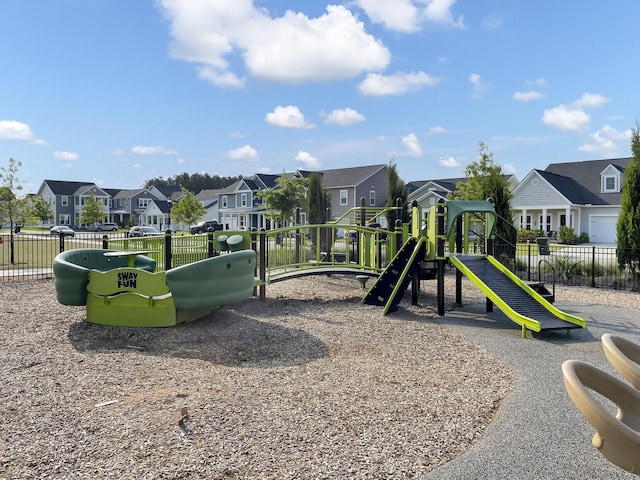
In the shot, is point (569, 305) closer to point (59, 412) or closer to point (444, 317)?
point (444, 317)

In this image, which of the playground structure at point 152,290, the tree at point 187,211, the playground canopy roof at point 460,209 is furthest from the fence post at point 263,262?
the tree at point 187,211

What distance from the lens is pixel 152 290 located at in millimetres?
7738

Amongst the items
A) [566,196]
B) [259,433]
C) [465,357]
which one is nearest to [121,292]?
[259,433]

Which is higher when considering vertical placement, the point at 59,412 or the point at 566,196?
the point at 566,196

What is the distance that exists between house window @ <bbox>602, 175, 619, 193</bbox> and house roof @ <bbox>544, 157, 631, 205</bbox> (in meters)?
0.32

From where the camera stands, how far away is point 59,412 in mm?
4438

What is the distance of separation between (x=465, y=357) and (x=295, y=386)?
2.57m

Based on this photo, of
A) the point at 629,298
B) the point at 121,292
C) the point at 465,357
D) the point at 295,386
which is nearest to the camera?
the point at 295,386

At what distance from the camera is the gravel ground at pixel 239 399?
3.59 metres

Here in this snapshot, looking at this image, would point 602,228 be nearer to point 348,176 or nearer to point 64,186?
point 348,176

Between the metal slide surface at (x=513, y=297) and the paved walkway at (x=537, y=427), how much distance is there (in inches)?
9.4

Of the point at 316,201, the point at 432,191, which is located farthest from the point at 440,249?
the point at 432,191

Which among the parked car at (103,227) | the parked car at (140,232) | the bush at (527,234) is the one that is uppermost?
the parked car at (103,227)

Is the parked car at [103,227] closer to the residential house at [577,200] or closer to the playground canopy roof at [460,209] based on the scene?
the residential house at [577,200]
